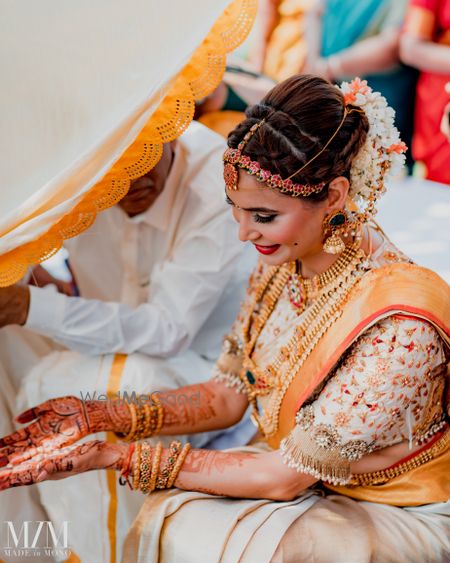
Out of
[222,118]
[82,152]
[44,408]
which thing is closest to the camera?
[82,152]

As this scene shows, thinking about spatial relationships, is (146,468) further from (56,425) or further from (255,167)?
(255,167)

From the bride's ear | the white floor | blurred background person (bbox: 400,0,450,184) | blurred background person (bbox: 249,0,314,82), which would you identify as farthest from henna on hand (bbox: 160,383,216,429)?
blurred background person (bbox: 249,0,314,82)

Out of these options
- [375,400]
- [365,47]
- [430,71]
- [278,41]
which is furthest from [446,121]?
[375,400]

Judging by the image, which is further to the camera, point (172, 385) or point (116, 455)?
point (172, 385)

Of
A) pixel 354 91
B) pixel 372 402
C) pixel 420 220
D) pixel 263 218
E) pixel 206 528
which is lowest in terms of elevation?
pixel 420 220

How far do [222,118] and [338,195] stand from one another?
82.0 inches

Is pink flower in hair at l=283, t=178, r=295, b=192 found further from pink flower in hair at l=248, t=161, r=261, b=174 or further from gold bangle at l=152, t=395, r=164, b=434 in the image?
gold bangle at l=152, t=395, r=164, b=434

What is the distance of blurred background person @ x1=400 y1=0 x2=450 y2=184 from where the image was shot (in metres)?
3.52

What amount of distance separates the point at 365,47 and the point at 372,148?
251 cm

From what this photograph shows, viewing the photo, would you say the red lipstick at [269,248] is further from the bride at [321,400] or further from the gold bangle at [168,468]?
the gold bangle at [168,468]

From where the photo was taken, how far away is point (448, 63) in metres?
3.51

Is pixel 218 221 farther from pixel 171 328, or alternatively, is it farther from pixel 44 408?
pixel 44 408

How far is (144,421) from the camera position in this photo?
1.79 m

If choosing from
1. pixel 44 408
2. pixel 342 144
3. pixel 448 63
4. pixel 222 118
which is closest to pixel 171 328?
pixel 44 408
